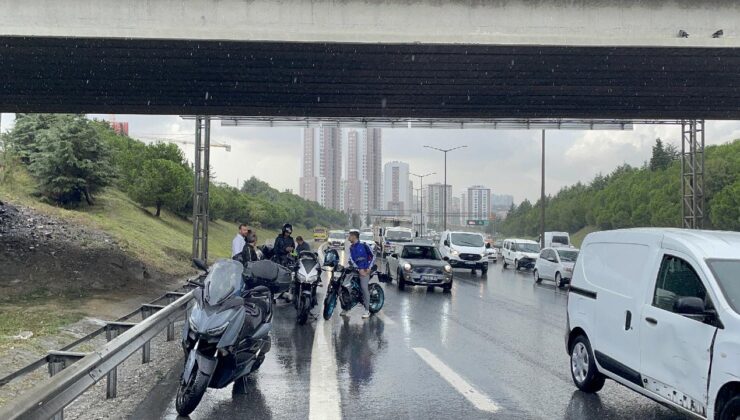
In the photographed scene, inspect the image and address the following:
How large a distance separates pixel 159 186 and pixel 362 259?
38304 mm

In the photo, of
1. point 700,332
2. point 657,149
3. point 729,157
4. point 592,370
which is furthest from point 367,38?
point 657,149

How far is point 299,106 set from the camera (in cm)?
2092

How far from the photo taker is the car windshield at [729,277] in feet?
17.0

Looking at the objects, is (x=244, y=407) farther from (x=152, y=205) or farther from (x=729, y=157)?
(x=729, y=157)

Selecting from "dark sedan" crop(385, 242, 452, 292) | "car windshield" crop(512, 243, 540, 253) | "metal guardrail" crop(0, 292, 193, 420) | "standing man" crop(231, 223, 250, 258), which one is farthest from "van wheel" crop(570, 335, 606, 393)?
"car windshield" crop(512, 243, 540, 253)

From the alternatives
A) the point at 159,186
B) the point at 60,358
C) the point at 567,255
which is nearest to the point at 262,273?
the point at 60,358

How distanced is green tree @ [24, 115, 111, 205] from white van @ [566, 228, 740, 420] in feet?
112

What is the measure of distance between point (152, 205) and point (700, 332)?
157 feet

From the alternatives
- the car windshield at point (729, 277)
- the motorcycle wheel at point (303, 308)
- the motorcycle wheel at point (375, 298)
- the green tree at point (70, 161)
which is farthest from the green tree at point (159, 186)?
the car windshield at point (729, 277)

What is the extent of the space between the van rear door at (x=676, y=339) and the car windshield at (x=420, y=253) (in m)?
14.9

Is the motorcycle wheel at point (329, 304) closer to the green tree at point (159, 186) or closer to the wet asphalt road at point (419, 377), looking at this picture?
the wet asphalt road at point (419, 377)

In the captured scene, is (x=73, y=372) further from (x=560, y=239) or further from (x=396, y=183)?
(x=396, y=183)

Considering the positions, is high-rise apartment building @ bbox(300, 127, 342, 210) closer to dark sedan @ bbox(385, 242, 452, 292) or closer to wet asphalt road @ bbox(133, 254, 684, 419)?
dark sedan @ bbox(385, 242, 452, 292)

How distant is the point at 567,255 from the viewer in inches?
991
